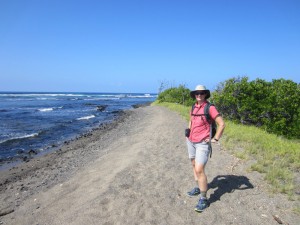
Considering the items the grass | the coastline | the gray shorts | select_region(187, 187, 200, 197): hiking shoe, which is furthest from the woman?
the coastline

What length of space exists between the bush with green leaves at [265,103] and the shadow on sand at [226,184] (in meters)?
8.79

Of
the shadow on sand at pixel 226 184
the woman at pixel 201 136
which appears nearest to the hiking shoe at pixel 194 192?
the shadow on sand at pixel 226 184

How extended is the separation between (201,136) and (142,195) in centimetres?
193

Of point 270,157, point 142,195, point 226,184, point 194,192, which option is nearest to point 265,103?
point 270,157

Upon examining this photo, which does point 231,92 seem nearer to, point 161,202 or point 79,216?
point 161,202

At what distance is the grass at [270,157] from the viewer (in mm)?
6787

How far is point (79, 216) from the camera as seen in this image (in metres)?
5.66

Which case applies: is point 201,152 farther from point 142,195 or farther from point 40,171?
point 40,171

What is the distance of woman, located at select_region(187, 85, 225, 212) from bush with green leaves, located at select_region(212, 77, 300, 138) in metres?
10.6

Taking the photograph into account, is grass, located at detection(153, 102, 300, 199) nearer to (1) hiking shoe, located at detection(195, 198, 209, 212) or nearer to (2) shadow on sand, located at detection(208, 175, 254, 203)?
(2) shadow on sand, located at detection(208, 175, 254, 203)

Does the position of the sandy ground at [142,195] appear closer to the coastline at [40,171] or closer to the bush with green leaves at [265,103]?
the coastline at [40,171]

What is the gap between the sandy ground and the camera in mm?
5512

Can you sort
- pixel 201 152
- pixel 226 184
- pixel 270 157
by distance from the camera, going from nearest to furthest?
pixel 201 152
pixel 226 184
pixel 270 157

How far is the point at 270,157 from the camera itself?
28.0ft
